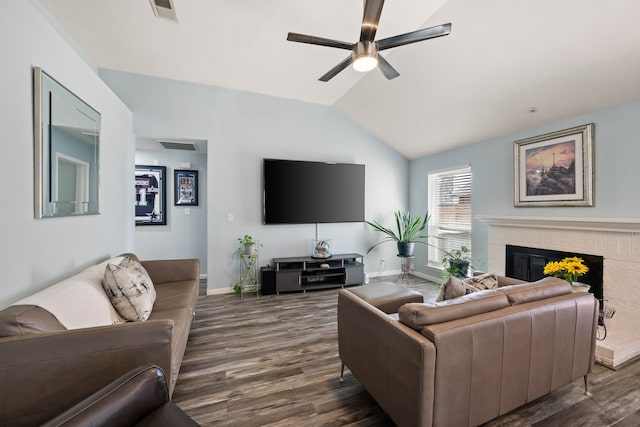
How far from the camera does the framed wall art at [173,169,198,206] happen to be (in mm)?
4680

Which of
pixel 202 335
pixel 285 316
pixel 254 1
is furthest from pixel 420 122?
pixel 202 335

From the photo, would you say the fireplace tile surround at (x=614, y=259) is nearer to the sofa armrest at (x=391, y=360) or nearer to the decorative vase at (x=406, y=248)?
the decorative vase at (x=406, y=248)

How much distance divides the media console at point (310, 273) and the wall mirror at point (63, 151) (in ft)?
7.42

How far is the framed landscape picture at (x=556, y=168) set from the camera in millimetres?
2733

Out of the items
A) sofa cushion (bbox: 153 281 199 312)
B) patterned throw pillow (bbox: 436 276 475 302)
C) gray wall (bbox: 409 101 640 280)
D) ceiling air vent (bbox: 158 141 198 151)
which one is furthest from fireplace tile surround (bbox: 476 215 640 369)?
ceiling air vent (bbox: 158 141 198 151)

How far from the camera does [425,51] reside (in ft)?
9.21

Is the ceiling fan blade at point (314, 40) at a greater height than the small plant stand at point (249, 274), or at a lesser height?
greater

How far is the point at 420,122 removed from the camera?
3969 millimetres

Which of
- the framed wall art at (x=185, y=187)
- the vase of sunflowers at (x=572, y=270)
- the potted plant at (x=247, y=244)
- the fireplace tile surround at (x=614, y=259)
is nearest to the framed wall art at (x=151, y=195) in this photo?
the framed wall art at (x=185, y=187)

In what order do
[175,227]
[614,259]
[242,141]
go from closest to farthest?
[614,259] < [242,141] < [175,227]

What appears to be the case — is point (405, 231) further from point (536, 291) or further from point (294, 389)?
point (294, 389)

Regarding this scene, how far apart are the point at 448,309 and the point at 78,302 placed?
2064 mm

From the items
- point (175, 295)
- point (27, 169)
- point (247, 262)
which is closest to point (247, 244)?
point (247, 262)

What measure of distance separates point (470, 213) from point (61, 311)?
4601 mm
